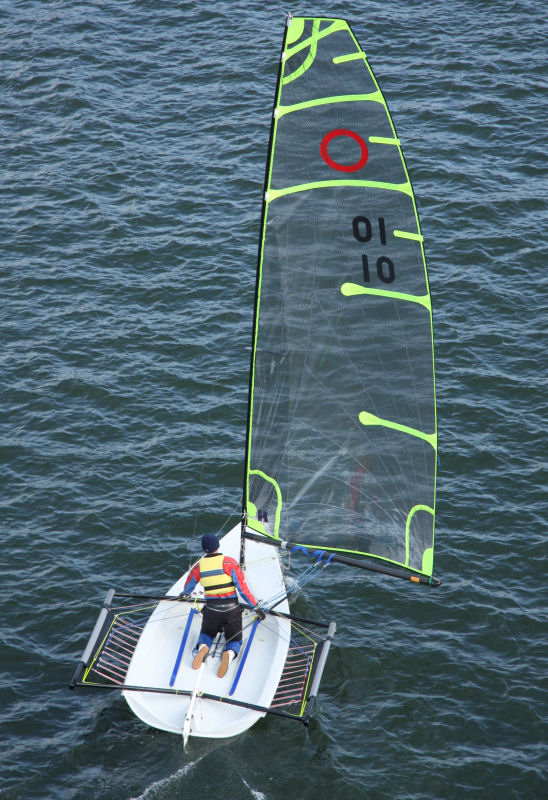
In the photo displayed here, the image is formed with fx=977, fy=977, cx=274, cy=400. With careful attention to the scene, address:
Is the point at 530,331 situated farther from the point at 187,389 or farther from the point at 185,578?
the point at 185,578

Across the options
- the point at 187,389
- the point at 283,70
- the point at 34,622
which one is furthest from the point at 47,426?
the point at 283,70

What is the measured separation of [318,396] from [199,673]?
5.01 metres

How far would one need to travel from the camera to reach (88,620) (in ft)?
61.2

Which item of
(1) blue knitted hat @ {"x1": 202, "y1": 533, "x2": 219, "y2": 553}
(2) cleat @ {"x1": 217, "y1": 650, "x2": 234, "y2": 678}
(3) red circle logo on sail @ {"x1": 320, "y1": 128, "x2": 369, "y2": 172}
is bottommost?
(2) cleat @ {"x1": 217, "y1": 650, "x2": 234, "y2": 678}

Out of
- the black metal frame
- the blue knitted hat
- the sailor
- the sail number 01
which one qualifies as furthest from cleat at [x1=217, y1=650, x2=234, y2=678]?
the sail number 01

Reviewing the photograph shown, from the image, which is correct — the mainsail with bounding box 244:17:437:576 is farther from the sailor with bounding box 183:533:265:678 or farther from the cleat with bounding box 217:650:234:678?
the cleat with bounding box 217:650:234:678

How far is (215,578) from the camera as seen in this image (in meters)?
16.3

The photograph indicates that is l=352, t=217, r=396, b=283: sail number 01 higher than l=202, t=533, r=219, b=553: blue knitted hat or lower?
higher

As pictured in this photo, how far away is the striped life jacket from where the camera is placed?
16266mm

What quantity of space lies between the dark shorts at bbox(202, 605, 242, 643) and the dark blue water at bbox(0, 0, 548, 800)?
1568 millimetres

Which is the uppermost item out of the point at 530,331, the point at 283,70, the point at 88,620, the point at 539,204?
the point at 283,70

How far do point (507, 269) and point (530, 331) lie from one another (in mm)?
2675

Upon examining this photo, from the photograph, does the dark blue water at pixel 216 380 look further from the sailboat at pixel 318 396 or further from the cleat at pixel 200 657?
the cleat at pixel 200 657

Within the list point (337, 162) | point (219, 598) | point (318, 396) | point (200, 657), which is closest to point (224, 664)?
point (200, 657)
